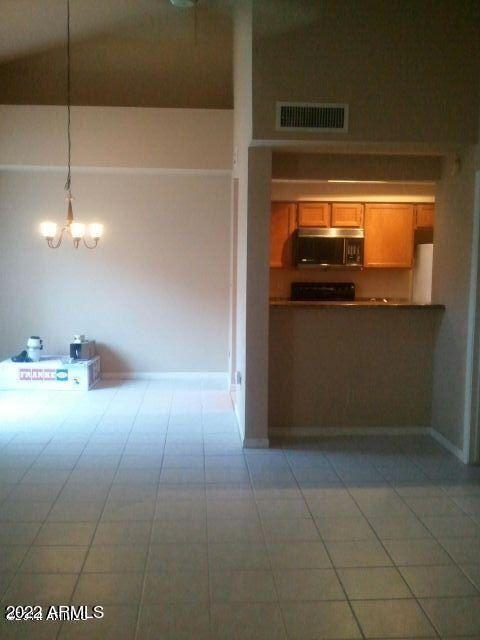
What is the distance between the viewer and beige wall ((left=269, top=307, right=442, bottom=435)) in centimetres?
466

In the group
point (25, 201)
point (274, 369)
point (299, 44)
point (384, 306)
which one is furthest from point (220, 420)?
point (25, 201)

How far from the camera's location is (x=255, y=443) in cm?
444

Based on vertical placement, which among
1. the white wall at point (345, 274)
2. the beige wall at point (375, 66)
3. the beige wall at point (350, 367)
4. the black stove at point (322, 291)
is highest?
the beige wall at point (375, 66)

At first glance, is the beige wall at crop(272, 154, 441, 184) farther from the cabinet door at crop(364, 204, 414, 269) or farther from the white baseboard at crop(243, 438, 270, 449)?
the cabinet door at crop(364, 204, 414, 269)

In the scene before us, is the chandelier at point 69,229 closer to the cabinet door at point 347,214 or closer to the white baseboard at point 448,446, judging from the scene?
the cabinet door at point 347,214

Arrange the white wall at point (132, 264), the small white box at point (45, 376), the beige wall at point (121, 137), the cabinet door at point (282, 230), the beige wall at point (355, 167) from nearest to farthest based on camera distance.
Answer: the beige wall at point (355, 167) → the small white box at point (45, 376) → the beige wall at point (121, 137) → the white wall at point (132, 264) → the cabinet door at point (282, 230)

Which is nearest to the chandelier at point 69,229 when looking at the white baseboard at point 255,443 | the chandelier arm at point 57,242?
the chandelier arm at point 57,242

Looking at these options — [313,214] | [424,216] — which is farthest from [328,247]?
[424,216]

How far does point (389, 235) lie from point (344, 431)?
326 centimetres

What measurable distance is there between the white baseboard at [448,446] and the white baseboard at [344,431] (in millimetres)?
100

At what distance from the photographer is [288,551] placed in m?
2.80

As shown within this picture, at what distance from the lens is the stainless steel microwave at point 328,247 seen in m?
6.95

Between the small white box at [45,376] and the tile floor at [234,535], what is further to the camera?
the small white box at [45,376]

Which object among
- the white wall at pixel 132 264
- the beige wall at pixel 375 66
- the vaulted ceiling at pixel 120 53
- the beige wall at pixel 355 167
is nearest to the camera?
the beige wall at pixel 375 66
